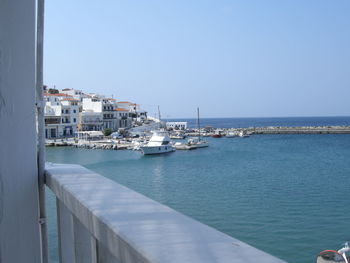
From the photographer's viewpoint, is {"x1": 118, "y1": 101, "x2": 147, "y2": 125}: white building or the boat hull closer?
the boat hull

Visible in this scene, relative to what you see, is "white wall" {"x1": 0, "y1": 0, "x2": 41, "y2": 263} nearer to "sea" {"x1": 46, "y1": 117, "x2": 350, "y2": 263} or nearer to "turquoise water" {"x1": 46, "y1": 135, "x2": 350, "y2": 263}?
"sea" {"x1": 46, "y1": 117, "x2": 350, "y2": 263}

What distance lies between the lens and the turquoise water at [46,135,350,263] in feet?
26.3

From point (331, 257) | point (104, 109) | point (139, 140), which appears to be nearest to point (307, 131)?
point (139, 140)

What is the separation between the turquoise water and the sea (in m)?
0.02

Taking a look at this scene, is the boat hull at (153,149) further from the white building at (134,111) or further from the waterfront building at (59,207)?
the waterfront building at (59,207)

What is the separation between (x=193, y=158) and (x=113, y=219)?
78.0 feet

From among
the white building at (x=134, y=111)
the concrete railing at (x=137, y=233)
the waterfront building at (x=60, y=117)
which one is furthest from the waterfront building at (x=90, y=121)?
the concrete railing at (x=137, y=233)

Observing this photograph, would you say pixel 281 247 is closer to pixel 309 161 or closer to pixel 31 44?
pixel 31 44

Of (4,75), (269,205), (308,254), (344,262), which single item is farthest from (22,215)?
(269,205)

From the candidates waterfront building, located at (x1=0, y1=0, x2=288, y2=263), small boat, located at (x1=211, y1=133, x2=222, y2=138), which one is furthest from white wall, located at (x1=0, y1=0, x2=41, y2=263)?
small boat, located at (x1=211, y1=133, x2=222, y2=138)

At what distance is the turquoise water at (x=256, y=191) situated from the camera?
8031 mm

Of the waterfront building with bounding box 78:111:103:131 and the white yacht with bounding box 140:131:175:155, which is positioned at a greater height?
the waterfront building with bounding box 78:111:103:131

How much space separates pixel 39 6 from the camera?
108 cm

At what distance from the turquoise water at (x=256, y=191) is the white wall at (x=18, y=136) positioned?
3.25 ft
